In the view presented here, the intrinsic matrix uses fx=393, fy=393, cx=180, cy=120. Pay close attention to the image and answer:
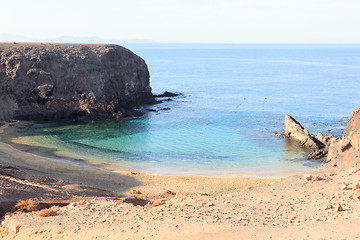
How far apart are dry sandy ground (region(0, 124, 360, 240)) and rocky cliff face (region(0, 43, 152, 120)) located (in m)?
33.5

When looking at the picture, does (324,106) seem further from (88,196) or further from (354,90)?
(88,196)

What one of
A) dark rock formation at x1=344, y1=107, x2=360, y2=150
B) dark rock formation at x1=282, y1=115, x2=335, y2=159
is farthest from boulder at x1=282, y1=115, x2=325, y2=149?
dark rock formation at x1=344, y1=107, x2=360, y2=150

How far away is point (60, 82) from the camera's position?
56.9 m

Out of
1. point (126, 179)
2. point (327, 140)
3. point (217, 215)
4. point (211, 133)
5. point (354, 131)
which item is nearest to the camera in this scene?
Answer: point (217, 215)

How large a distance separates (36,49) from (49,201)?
4340 centimetres

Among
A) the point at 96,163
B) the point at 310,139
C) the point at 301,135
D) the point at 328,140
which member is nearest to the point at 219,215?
the point at 96,163

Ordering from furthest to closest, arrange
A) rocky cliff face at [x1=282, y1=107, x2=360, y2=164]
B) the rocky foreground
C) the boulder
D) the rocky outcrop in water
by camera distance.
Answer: the boulder < the rocky outcrop in water < rocky cliff face at [x1=282, y1=107, x2=360, y2=164] < the rocky foreground

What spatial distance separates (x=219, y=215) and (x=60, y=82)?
4513 cm

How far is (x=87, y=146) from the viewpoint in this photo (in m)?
42.9

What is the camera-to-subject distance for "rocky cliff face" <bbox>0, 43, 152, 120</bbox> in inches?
2165

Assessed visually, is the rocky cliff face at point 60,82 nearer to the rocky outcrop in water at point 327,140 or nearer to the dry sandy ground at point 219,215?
the rocky outcrop in water at point 327,140

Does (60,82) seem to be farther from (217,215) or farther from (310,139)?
(217,215)

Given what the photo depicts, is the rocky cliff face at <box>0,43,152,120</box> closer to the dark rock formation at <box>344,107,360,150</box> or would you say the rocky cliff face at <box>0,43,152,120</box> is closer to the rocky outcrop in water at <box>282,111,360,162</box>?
the rocky outcrop in water at <box>282,111,360,162</box>

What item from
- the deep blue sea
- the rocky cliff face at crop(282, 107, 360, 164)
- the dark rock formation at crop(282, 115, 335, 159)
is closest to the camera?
the rocky cliff face at crop(282, 107, 360, 164)
